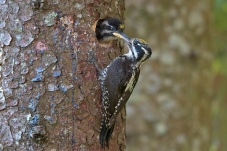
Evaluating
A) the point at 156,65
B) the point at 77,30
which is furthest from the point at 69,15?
the point at 156,65

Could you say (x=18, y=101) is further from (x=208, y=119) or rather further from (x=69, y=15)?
(x=208, y=119)

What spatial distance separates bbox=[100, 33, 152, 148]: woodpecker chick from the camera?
3463mm

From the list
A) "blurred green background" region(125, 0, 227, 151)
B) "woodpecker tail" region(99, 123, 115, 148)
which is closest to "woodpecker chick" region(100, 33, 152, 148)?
"woodpecker tail" region(99, 123, 115, 148)

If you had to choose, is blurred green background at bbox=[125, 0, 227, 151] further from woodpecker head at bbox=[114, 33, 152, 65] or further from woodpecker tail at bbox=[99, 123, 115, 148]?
woodpecker tail at bbox=[99, 123, 115, 148]

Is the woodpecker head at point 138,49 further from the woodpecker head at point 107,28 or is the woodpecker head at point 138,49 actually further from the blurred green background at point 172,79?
the blurred green background at point 172,79

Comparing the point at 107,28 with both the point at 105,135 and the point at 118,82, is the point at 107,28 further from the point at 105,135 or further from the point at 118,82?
the point at 105,135

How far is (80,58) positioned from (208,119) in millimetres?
3833

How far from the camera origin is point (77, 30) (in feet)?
11.3

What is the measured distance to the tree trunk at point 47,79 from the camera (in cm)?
319

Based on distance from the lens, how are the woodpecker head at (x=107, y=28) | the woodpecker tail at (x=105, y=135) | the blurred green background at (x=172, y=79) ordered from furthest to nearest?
the blurred green background at (x=172, y=79), the woodpecker head at (x=107, y=28), the woodpecker tail at (x=105, y=135)

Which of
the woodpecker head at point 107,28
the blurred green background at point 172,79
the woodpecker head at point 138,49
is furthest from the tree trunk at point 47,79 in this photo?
the blurred green background at point 172,79

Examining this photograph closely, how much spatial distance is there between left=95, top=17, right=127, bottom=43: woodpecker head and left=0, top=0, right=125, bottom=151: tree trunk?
0.19 metres

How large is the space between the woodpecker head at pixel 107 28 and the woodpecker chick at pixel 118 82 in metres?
0.05

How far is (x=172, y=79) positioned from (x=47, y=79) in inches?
141
